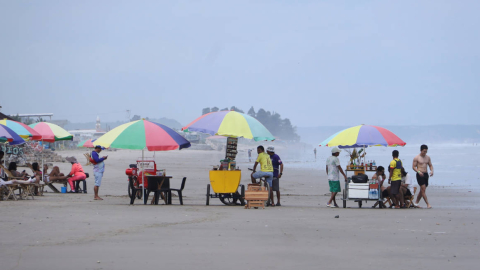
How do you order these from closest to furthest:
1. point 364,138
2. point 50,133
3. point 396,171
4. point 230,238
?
point 230,238 → point 396,171 → point 364,138 → point 50,133

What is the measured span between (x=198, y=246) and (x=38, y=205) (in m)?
6.23

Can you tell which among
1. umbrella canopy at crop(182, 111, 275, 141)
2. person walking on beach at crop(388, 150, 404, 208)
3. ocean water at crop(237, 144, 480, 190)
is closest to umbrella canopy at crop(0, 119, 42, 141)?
umbrella canopy at crop(182, 111, 275, 141)

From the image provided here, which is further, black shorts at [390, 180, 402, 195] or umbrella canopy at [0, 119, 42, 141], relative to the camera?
umbrella canopy at [0, 119, 42, 141]

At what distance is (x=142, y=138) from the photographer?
12.7 meters

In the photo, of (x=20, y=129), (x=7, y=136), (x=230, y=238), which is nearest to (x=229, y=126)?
(x=230, y=238)

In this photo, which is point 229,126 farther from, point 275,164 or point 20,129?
point 20,129

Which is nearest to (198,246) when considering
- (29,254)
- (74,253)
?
(74,253)

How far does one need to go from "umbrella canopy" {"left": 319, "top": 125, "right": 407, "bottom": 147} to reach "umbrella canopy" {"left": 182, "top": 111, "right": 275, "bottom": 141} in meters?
1.76

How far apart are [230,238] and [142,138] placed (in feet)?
17.4

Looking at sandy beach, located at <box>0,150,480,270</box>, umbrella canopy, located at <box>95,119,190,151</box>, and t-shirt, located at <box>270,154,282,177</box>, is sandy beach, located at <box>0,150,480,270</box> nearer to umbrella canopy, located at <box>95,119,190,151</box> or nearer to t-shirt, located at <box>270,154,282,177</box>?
umbrella canopy, located at <box>95,119,190,151</box>

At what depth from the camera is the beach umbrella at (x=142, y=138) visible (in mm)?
12523

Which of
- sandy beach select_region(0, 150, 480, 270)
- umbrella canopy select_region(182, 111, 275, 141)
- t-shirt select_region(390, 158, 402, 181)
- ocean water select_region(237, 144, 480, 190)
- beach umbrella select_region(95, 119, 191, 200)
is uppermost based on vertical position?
umbrella canopy select_region(182, 111, 275, 141)

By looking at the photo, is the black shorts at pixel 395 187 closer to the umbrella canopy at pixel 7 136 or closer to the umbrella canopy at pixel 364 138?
the umbrella canopy at pixel 364 138

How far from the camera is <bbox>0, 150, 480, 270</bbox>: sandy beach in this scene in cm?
646
